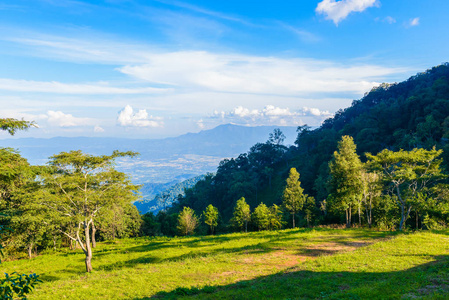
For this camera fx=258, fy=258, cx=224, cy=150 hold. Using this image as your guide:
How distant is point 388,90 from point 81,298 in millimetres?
155275

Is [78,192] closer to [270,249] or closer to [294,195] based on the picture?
[270,249]

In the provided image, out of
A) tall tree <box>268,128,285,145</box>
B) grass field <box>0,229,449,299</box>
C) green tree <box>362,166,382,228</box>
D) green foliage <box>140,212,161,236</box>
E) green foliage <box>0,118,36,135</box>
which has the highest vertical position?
tall tree <box>268,128,285,145</box>

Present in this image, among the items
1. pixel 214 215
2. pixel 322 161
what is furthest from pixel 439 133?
pixel 214 215

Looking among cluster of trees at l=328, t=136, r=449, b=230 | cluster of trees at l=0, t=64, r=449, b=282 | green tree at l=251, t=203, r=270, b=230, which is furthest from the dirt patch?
green tree at l=251, t=203, r=270, b=230

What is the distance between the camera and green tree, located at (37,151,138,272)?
22.0 meters

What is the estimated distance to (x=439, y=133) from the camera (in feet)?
212

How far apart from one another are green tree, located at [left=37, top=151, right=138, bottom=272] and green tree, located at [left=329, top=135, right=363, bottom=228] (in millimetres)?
21823

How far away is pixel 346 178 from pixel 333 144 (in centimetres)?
6837

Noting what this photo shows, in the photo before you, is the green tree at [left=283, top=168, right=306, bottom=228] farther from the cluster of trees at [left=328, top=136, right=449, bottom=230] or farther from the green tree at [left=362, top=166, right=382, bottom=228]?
the cluster of trees at [left=328, top=136, right=449, bottom=230]

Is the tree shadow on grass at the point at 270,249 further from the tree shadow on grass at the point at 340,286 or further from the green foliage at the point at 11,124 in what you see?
the green foliage at the point at 11,124

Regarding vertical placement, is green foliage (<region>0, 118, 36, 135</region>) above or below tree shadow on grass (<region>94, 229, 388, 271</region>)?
above

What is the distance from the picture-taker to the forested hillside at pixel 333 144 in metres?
66.6

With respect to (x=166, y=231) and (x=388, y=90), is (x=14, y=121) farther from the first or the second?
Answer: (x=388, y=90)

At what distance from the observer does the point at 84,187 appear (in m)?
23.5
